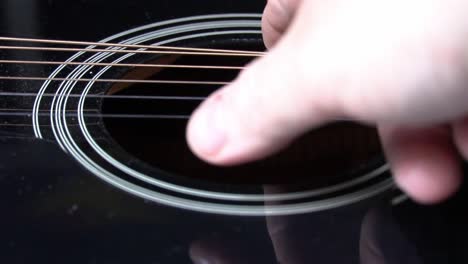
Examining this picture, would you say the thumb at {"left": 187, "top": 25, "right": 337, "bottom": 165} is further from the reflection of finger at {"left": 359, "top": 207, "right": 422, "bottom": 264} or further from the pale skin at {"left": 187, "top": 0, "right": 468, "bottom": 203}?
the reflection of finger at {"left": 359, "top": 207, "right": 422, "bottom": 264}

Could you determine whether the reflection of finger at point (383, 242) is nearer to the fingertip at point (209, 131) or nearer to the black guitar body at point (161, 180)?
the black guitar body at point (161, 180)

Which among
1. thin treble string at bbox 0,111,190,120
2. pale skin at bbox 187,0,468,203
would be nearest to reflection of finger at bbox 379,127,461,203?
pale skin at bbox 187,0,468,203

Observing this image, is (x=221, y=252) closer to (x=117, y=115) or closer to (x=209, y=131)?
(x=209, y=131)

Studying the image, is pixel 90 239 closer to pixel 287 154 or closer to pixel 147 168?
pixel 147 168

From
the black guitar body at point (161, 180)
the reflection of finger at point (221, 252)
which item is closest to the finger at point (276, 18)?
the black guitar body at point (161, 180)

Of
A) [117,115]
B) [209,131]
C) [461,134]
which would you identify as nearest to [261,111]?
[209,131]
